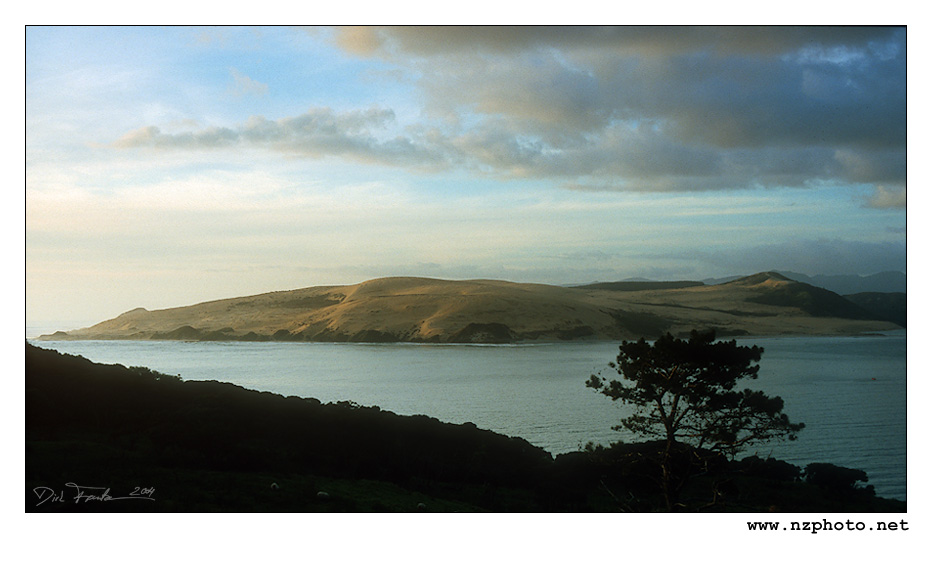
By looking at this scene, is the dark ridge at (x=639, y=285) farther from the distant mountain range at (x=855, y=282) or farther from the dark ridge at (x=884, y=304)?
the dark ridge at (x=884, y=304)

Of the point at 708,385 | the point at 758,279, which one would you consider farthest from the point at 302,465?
the point at 758,279

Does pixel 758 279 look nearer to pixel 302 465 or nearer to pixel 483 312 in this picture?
pixel 483 312

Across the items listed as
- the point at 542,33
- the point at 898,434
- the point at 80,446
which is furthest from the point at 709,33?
the point at 80,446
